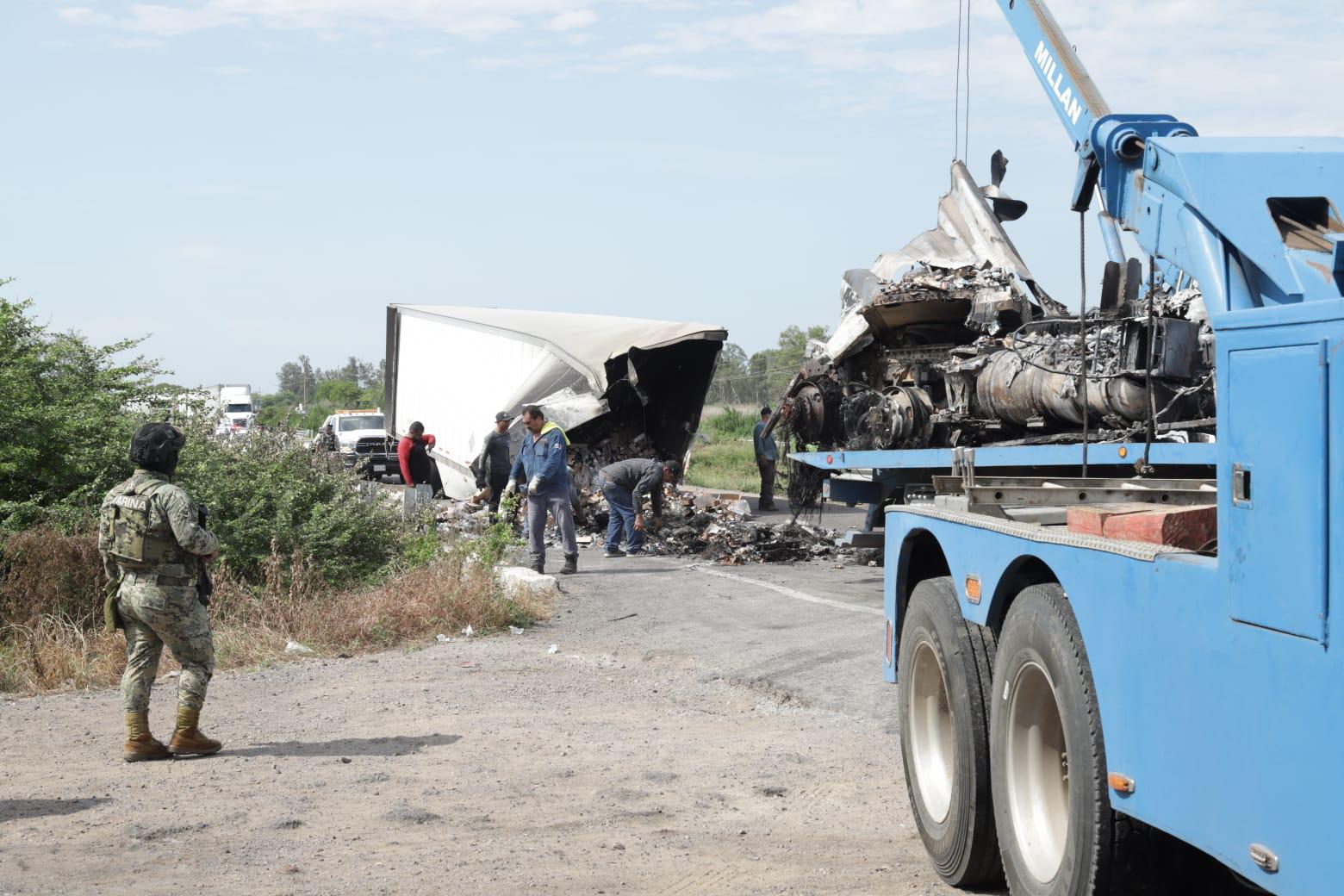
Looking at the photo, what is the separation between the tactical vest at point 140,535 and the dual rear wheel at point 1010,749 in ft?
12.3

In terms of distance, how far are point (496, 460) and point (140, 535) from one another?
1246 centimetres

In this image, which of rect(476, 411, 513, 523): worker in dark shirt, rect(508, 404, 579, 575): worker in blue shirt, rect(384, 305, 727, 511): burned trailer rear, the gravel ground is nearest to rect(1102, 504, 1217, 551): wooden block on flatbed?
the gravel ground

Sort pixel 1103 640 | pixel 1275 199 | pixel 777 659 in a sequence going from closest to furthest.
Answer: pixel 1103 640
pixel 1275 199
pixel 777 659

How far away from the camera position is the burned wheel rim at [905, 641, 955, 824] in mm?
5070

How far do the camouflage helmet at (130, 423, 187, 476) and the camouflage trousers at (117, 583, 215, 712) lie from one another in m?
0.62

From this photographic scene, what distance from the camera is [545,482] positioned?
563 inches

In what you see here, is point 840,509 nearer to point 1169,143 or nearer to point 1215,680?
point 1169,143

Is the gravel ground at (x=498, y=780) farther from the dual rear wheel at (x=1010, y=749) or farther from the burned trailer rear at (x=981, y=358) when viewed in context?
the burned trailer rear at (x=981, y=358)

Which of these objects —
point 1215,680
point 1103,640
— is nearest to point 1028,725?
point 1103,640

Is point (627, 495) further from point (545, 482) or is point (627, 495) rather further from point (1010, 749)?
point (1010, 749)

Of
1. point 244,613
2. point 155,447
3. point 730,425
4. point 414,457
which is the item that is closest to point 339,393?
point 730,425

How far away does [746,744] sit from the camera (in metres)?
7.09

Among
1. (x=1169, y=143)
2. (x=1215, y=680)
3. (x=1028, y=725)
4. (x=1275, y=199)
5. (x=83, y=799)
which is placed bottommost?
(x=83, y=799)

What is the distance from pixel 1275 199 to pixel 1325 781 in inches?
75.6
